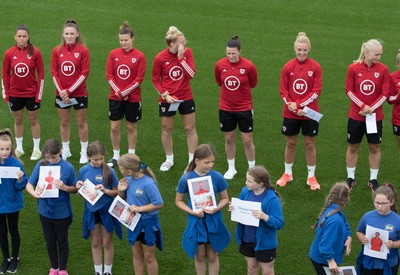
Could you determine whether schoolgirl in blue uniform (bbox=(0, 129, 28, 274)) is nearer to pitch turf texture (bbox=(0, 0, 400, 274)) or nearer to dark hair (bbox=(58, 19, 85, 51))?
pitch turf texture (bbox=(0, 0, 400, 274))

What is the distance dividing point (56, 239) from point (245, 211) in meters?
2.16

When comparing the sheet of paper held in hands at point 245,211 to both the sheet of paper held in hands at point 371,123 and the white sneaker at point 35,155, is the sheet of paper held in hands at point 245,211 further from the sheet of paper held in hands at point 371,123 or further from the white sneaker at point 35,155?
the white sneaker at point 35,155

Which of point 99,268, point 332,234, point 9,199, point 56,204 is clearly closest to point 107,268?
point 99,268

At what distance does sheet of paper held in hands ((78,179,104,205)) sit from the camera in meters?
7.82

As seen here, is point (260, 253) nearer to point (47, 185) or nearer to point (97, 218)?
point (97, 218)

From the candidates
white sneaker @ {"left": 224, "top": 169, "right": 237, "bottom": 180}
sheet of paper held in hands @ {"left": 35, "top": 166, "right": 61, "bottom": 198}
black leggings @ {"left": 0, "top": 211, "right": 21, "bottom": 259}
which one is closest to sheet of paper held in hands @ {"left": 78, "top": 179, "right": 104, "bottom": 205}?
sheet of paper held in hands @ {"left": 35, "top": 166, "right": 61, "bottom": 198}

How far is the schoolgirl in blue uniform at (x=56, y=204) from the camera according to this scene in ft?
25.9

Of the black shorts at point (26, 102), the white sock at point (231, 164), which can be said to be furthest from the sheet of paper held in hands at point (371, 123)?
the black shorts at point (26, 102)

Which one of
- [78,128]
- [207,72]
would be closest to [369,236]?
[78,128]

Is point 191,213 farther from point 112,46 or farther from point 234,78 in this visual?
point 112,46

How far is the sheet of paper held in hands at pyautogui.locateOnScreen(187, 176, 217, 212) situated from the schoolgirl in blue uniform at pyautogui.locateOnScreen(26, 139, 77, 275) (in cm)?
128

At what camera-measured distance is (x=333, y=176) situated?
10.5 m

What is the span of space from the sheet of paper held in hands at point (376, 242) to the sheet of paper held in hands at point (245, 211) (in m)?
1.05

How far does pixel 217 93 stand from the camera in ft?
Answer: 43.0
